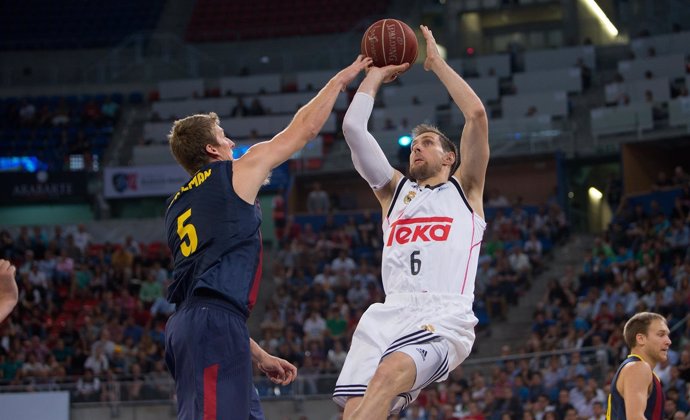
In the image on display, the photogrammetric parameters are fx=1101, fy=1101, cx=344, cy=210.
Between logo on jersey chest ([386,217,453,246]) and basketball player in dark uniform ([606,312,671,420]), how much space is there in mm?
2035

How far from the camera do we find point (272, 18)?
39.8 metres

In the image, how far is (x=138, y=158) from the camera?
31.0m

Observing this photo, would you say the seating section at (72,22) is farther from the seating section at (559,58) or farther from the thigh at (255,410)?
the thigh at (255,410)

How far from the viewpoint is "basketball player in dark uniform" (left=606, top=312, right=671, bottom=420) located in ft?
26.0

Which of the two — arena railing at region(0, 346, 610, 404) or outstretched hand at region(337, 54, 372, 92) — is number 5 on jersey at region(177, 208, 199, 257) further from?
arena railing at region(0, 346, 610, 404)

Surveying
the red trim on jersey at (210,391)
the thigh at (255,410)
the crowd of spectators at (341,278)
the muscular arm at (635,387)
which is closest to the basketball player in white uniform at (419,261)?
the thigh at (255,410)

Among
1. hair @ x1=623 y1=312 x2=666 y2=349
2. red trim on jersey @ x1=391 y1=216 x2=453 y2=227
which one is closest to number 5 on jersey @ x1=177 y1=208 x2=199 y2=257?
red trim on jersey @ x1=391 y1=216 x2=453 y2=227

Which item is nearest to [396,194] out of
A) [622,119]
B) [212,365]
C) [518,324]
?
[212,365]

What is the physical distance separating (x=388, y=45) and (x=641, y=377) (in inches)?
120

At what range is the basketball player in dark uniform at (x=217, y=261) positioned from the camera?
222 inches

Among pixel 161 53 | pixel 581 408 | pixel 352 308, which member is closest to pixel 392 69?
pixel 581 408

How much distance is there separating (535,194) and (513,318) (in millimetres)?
7507

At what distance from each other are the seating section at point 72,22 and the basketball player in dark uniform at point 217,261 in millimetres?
34247

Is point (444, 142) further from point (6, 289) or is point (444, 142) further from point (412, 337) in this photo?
point (6, 289)
